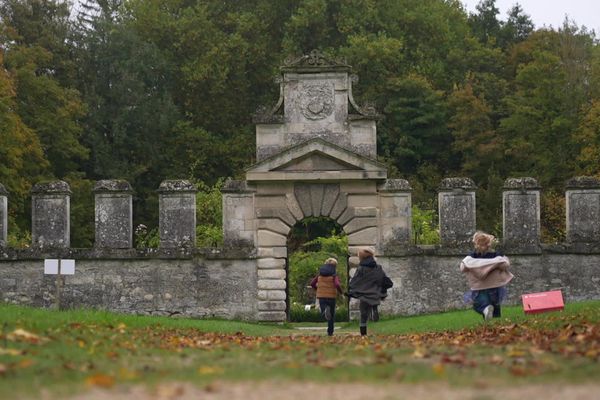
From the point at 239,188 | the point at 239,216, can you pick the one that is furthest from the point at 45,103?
the point at 239,216

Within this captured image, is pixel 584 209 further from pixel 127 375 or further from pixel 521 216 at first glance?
pixel 127 375

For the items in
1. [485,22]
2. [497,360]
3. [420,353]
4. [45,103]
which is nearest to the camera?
[497,360]

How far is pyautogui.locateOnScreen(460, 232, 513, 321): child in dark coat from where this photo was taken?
67.9 feet

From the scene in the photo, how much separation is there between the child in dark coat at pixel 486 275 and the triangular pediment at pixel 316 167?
752cm

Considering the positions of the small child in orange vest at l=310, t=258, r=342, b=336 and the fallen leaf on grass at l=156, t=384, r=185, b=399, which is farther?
the small child in orange vest at l=310, t=258, r=342, b=336

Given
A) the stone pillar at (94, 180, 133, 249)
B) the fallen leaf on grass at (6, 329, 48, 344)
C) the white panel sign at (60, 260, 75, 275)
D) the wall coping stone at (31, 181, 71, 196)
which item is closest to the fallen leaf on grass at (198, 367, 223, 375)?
the fallen leaf on grass at (6, 329, 48, 344)

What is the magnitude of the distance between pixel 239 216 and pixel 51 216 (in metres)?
4.37

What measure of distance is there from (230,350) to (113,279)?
14.8 meters

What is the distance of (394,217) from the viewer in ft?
94.8

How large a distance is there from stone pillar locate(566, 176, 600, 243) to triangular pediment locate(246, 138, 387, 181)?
14.7ft

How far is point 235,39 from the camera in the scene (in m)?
52.2

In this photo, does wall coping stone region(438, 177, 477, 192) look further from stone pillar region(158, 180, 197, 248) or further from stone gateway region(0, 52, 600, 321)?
stone pillar region(158, 180, 197, 248)

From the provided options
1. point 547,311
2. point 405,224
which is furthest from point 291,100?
point 547,311

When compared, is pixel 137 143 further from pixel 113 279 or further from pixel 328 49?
pixel 113 279
